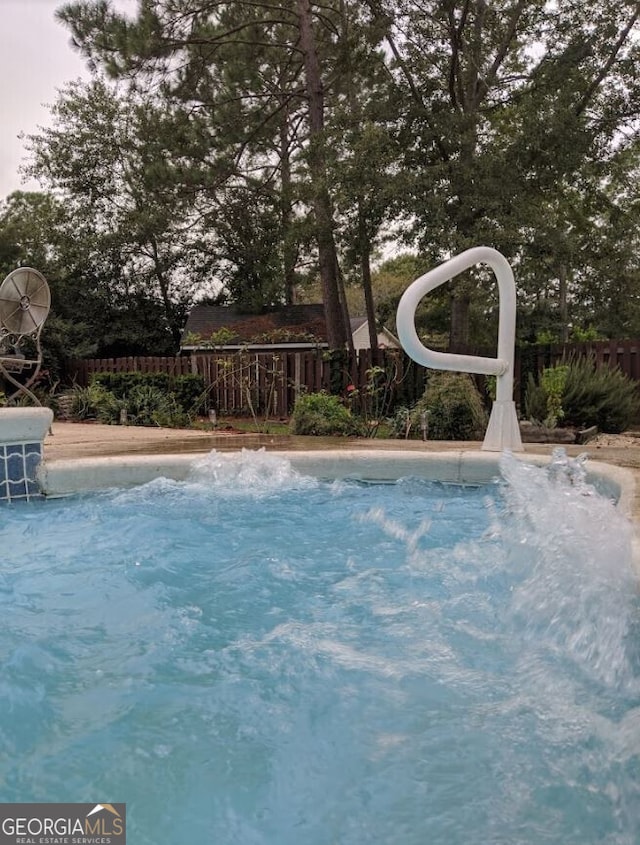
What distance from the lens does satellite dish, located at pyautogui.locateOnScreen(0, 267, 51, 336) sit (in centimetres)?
806

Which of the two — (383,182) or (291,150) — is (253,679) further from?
(291,150)

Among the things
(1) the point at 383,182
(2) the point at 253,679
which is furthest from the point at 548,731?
(1) the point at 383,182

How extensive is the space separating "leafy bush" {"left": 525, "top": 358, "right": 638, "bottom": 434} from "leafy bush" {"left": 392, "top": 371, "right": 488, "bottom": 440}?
71 cm

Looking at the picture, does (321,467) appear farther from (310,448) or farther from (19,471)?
(19,471)

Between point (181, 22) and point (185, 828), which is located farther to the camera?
point (181, 22)

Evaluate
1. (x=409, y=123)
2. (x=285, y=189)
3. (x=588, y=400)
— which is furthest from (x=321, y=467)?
(x=285, y=189)

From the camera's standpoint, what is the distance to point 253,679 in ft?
8.55

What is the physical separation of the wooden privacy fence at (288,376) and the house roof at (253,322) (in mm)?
4003

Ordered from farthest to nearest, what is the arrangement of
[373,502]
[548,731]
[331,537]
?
[373,502] < [331,537] < [548,731]

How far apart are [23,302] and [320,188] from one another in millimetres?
5650

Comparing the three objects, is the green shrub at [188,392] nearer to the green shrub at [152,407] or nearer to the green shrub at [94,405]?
the green shrub at [152,407]

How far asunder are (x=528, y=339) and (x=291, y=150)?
8433 millimetres

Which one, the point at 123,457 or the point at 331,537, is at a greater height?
the point at 123,457

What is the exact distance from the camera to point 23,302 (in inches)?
324
